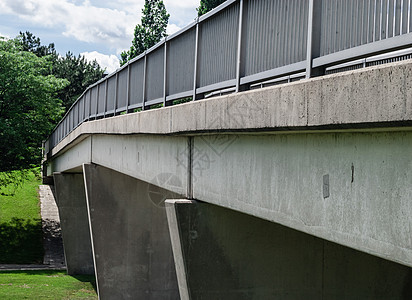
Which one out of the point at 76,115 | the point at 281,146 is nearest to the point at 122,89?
the point at 281,146

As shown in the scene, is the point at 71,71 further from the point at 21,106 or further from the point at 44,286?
the point at 44,286

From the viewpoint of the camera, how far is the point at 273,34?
18.3 ft

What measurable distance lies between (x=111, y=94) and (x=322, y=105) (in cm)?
1149

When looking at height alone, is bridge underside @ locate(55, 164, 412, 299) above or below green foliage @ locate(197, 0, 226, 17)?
below

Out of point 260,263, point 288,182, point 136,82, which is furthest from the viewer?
point 136,82

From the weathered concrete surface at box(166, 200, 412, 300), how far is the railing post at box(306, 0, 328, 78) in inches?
115

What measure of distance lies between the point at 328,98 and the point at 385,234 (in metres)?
0.92

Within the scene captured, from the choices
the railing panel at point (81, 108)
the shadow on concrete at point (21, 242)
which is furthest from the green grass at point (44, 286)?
the railing panel at point (81, 108)

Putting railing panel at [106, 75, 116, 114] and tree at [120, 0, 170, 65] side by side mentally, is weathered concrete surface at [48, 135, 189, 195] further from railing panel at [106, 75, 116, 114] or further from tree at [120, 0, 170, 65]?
tree at [120, 0, 170, 65]

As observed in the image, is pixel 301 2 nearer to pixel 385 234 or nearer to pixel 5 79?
pixel 385 234

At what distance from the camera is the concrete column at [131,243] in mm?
15789

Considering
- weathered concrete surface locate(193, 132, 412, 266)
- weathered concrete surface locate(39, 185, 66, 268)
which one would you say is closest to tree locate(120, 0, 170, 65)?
weathered concrete surface locate(39, 185, 66, 268)

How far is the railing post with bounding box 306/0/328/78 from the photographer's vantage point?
182 inches

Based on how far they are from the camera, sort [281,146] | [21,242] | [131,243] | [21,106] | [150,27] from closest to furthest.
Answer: [281,146] → [131,243] → [21,106] → [21,242] → [150,27]
